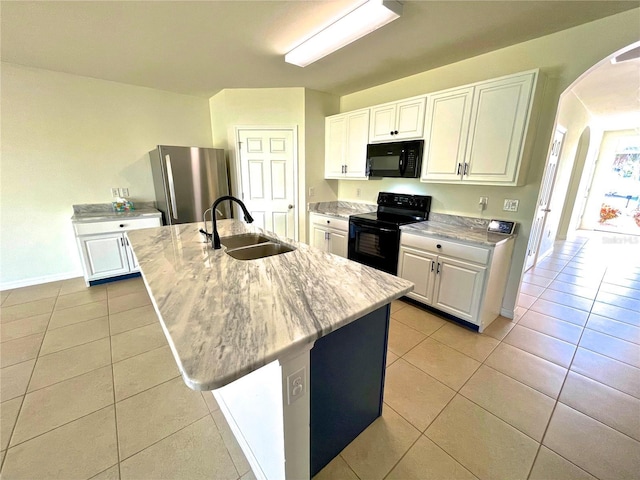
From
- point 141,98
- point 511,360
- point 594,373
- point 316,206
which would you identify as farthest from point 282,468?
point 141,98

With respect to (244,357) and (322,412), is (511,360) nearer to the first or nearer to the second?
(322,412)

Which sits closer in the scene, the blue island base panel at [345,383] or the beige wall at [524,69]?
the blue island base panel at [345,383]

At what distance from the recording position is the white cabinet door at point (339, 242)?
3.47 metres

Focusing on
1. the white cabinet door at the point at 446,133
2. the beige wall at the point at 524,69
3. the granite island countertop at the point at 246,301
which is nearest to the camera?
the granite island countertop at the point at 246,301

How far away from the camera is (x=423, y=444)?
1.43 meters

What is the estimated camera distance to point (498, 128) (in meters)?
2.22

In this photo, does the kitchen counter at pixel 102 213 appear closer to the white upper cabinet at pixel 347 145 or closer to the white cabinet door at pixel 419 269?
the white upper cabinet at pixel 347 145

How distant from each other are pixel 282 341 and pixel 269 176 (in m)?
3.30

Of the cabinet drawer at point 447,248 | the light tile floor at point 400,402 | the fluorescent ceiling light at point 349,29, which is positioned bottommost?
the light tile floor at point 400,402

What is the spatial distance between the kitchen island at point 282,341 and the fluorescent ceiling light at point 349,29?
5.42ft

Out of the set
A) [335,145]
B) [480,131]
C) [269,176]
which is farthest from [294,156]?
[480,131]

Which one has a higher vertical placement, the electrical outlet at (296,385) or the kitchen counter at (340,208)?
the kitchen counter at (340,208)

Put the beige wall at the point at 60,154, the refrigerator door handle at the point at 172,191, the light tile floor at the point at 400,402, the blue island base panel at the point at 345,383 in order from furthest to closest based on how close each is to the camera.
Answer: the refrigerator door handle at the point at 172,191 → the beige wall at the point at 60,154 → the light tile floor at the point at 400,402 → the blue island base panel at the point at 345,383

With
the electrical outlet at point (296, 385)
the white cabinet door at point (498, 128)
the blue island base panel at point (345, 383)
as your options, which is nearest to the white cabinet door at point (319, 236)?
the white cabinet door at point (498, 128)
